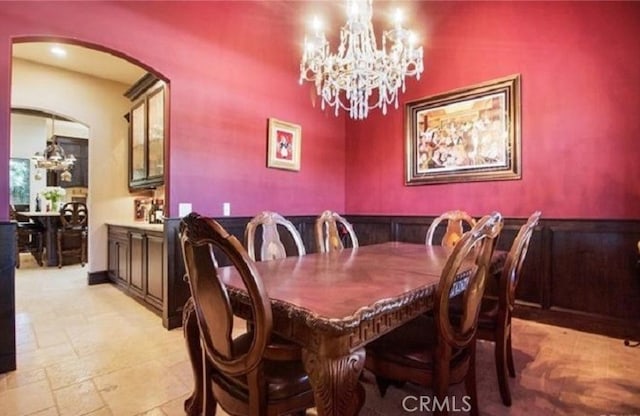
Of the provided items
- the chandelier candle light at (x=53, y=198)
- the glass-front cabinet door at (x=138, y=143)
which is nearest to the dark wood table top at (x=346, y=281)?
the glass-front cabinet door at (x=138, y=143)

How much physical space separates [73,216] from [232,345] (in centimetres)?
609

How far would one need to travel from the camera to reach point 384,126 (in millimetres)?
4230

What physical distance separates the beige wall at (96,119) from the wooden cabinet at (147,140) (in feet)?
0.82

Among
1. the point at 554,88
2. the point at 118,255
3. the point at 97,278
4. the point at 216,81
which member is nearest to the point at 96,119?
the point at 118,255

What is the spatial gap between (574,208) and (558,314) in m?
0.96

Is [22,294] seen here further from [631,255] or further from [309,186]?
[631,255]

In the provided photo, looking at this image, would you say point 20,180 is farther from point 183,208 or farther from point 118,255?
point 183,208

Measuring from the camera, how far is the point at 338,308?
3.39ft

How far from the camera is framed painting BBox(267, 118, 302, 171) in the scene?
3.69 m

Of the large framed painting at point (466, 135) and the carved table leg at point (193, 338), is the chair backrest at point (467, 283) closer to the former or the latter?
the carved table leg at point (193, 338)

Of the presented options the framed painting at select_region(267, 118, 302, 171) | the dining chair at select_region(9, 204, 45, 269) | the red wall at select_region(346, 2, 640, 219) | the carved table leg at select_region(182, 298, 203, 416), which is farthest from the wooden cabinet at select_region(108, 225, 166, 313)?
the dining chair at select_region(9, 204, 45, 269)

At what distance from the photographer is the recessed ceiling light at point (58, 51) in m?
3.80

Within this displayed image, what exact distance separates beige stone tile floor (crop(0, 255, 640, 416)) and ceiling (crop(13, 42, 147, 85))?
282 centimetres

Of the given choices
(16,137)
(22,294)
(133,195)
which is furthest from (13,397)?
(16,137)
